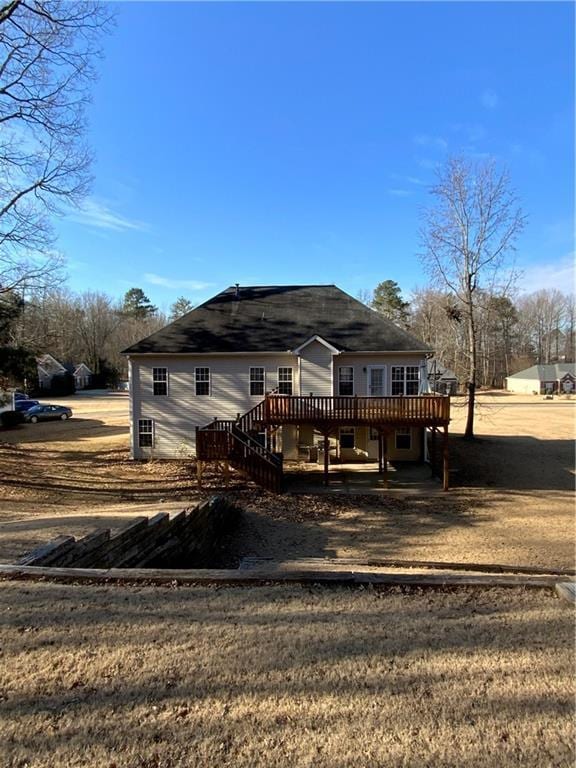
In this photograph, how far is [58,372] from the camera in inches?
2638

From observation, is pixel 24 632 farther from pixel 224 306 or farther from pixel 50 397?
pixel 50 397

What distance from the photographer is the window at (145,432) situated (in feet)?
68.1

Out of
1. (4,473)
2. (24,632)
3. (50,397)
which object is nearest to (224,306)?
(4,473)

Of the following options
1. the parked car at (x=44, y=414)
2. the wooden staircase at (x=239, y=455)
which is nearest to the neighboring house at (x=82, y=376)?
the parked car at (x=44, y=414)

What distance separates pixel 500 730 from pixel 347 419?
1416cm

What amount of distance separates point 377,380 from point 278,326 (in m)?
5.37

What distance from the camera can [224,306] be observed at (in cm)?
2314

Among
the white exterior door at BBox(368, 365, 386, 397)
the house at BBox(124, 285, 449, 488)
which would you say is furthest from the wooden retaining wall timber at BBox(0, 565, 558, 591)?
the white exterior door at BBox(368, 365, 386, 397)

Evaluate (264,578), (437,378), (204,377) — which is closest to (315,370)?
(204,377)

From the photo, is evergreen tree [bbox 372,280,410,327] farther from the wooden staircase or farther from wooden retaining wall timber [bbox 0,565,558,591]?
wooden retaining wall timber [bbox 0,565,558,591]

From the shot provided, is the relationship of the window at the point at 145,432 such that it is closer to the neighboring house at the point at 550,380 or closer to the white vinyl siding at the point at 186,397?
the white vinyl siding at the point at 186,397

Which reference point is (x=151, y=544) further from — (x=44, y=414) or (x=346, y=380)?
(x=44, y=414)

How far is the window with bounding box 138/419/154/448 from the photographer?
68.1 feet

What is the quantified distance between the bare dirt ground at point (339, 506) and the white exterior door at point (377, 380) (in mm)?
4647
